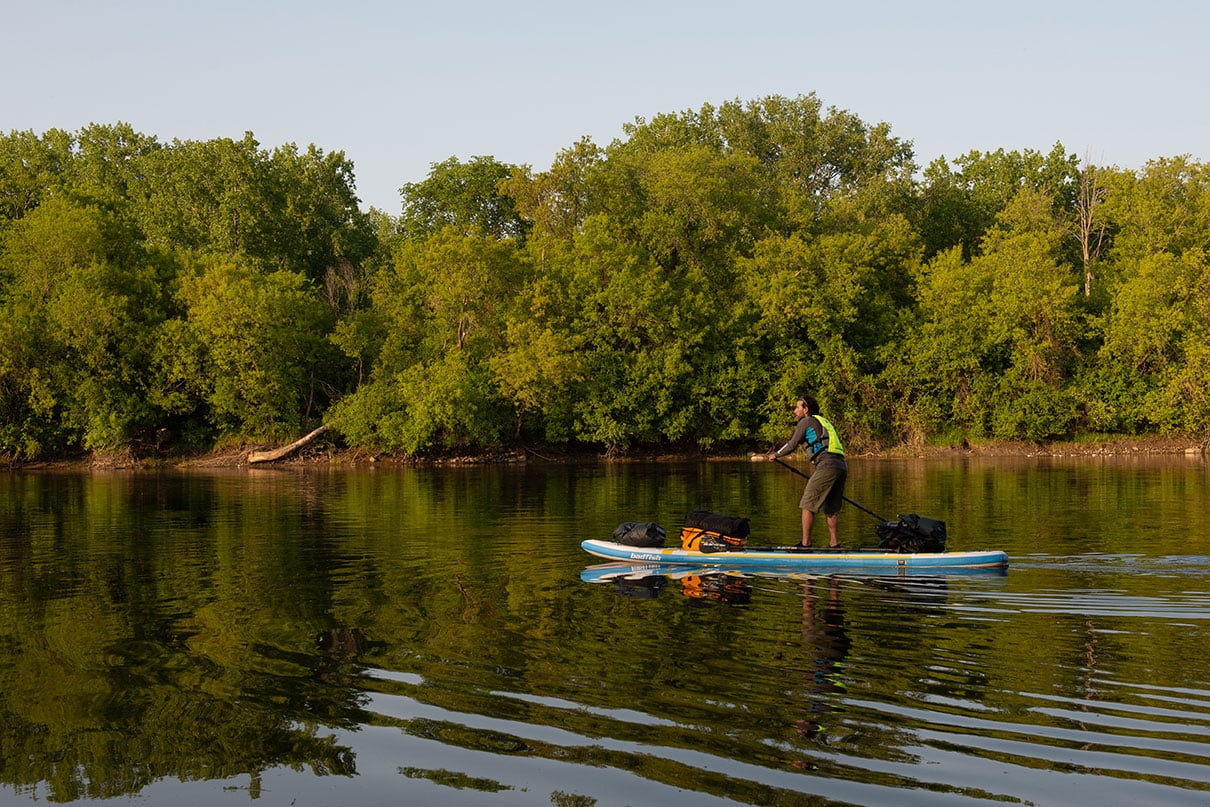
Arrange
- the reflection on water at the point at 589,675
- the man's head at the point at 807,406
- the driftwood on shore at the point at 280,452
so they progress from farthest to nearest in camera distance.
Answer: the driftwood on shore at the point at 280,452 → the man's head at the point at 807,406 → the reflection on water at the point at 589,675

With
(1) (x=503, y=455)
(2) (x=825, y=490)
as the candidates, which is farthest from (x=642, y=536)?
(1) (x=503, y=455)

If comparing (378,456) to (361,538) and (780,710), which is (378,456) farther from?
(780,710)

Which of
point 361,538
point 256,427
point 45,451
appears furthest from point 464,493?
point 45,451

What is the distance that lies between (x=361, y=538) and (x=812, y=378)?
36.8m

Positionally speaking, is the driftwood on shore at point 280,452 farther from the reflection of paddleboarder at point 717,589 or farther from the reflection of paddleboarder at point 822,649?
the reflection of paddleboarder at point 822,649

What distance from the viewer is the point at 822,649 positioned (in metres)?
10.1

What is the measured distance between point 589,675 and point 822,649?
7.46 feet

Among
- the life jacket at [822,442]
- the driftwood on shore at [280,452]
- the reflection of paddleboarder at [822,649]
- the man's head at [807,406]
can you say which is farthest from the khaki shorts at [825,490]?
the driftwood on shore at [280,452]

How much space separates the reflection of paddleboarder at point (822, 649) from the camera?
8156 millimetres

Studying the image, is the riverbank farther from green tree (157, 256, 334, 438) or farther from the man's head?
the man's head

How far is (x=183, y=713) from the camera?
330 inches

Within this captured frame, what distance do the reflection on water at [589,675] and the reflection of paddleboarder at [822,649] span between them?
5cm

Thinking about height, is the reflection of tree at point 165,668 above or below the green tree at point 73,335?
below

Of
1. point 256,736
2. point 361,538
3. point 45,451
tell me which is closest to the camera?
point 256,736
